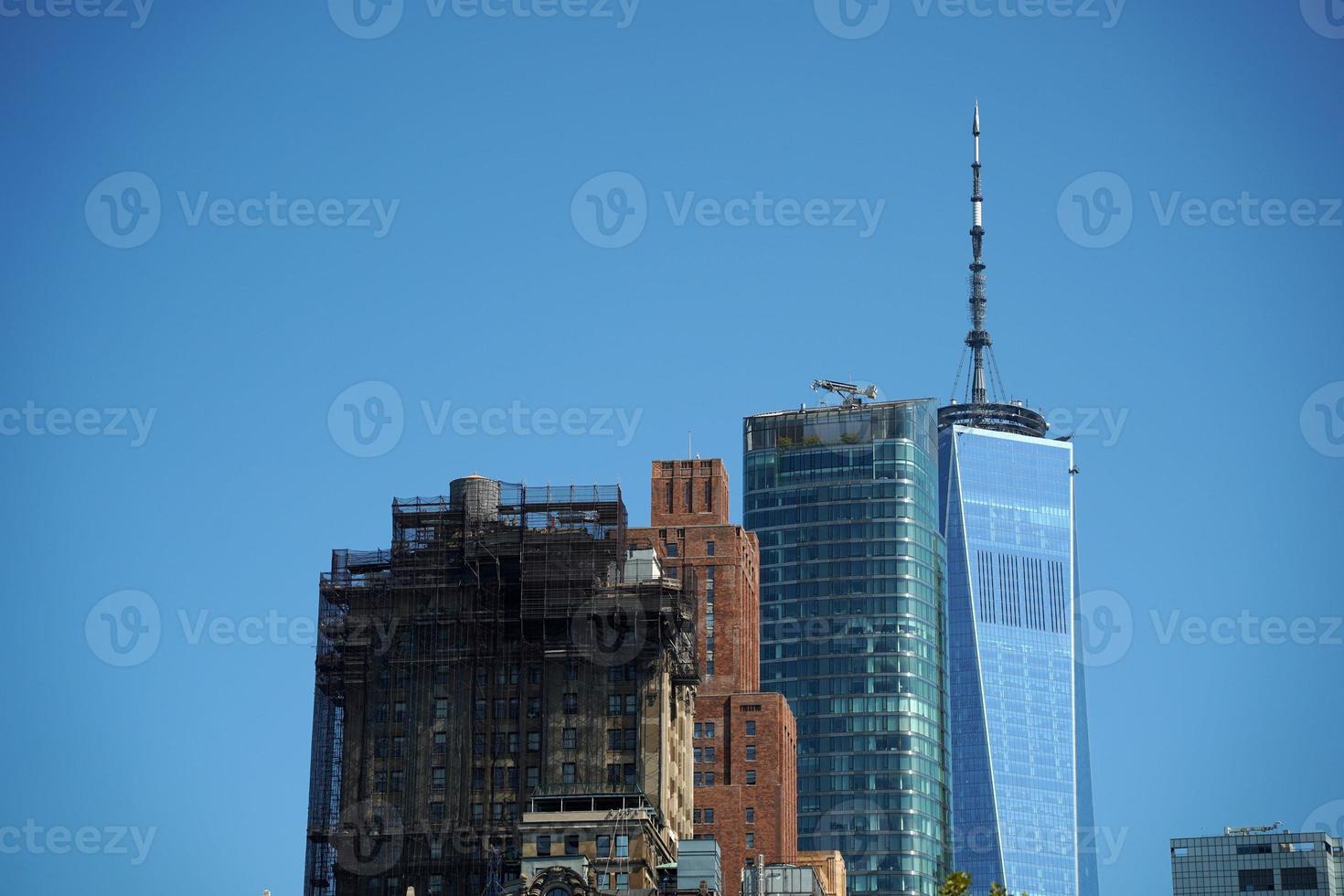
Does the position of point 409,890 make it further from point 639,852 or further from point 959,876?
point 959,876

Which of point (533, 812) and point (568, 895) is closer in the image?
point (568, 895)

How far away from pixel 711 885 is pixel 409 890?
2742cm

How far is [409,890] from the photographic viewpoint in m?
185

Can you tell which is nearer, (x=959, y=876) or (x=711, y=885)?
(x=959, y=876)

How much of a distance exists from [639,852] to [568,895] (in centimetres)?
1284

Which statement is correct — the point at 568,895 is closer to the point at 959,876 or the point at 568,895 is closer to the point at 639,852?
the point at 639,852

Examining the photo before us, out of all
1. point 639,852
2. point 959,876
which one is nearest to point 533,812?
point 639,852

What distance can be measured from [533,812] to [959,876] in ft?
196

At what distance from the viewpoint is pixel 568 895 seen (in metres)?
182

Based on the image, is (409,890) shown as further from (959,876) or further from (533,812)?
(959,876)

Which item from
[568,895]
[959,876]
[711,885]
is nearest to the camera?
[959,876]

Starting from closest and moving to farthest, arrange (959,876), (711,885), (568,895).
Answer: (959,876)
(568,895)
(711,885)

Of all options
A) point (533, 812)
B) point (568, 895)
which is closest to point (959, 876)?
point (568, 895)

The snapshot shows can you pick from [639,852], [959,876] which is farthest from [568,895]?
[959,876]
